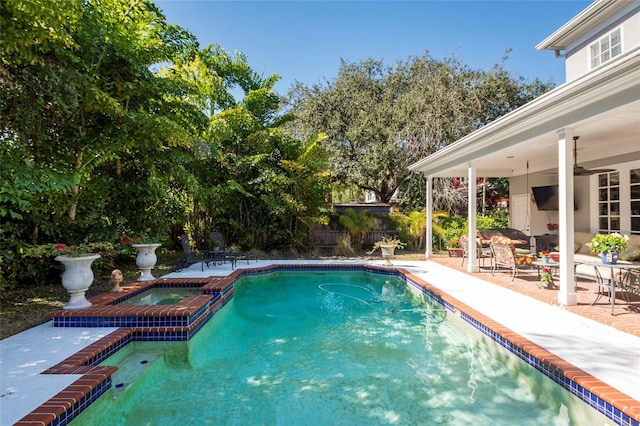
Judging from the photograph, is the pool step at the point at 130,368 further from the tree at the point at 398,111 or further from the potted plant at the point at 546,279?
the tree at the point at 398,111

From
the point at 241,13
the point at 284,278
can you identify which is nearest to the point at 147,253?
the point at 284,278

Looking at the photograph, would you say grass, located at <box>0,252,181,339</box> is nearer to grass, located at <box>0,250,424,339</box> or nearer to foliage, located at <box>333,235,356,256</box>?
grass, located at <box>0,250,424,339</box>

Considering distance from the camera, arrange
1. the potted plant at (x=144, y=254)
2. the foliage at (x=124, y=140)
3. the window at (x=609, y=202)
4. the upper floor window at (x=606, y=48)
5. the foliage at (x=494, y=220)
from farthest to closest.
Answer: the foliage at (x=494, y=220) → the window at (x=609, y=202) → the upper floor window at (x=606, y=48) → the potted plant at (x=144, y=254) → the foliage at (x=124, y=140)

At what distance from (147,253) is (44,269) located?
191 centimetres

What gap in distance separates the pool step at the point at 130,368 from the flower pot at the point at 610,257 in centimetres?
666

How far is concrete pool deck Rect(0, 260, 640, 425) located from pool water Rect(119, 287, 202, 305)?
160 centimetres

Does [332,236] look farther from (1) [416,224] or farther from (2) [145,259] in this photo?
(2) [145,259]

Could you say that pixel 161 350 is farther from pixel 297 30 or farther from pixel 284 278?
pixel 297 30

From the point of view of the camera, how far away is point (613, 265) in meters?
4.98

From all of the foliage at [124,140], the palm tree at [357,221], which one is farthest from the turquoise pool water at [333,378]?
the palm tree at [357,221]

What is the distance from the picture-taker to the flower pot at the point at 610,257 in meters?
5.11

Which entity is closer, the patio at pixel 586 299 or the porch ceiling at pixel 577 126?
the porch ceiling at pixel 577 126

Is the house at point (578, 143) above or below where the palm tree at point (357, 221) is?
above

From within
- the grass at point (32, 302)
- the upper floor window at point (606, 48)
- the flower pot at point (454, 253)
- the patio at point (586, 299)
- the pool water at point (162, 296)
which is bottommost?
the pool water at point (162, 296)
